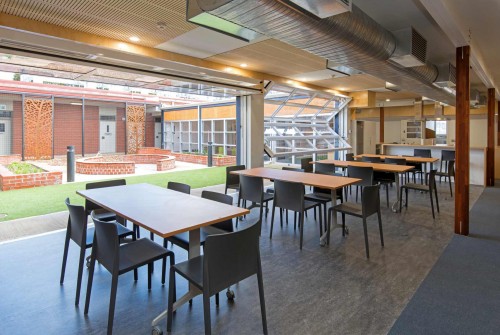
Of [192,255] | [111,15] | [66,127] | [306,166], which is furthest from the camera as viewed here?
[66,127]

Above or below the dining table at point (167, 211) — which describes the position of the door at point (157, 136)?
above

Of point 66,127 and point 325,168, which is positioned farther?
point 66,127

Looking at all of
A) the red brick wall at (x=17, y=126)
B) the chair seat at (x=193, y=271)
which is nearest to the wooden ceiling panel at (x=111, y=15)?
the chair seat at (x=193, y=271)

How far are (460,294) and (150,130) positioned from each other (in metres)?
16.1

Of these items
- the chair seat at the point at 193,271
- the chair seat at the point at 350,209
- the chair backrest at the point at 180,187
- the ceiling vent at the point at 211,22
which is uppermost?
the ceiling vent at the point at 211,22

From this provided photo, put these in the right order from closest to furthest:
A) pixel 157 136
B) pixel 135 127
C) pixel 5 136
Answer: pixel 5 136 < pixel 135 127 < pixel 157 136

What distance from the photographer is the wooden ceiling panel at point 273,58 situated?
15.1 ft

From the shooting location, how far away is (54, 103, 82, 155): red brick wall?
12.8m

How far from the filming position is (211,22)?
2566 millimetres

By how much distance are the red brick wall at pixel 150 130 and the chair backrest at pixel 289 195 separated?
13.7 metres

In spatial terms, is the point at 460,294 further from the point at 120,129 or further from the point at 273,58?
the point at 120,129

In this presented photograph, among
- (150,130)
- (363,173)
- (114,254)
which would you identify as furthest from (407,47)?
(150,130)

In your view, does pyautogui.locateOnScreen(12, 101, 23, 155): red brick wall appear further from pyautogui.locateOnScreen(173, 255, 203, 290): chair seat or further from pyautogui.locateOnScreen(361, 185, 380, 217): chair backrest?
pyautogui.locateOnScreen(361, 185, 380, 217): chair backrest

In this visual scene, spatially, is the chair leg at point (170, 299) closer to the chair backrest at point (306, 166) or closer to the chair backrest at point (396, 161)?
the chair backrest at point (306, 166)
